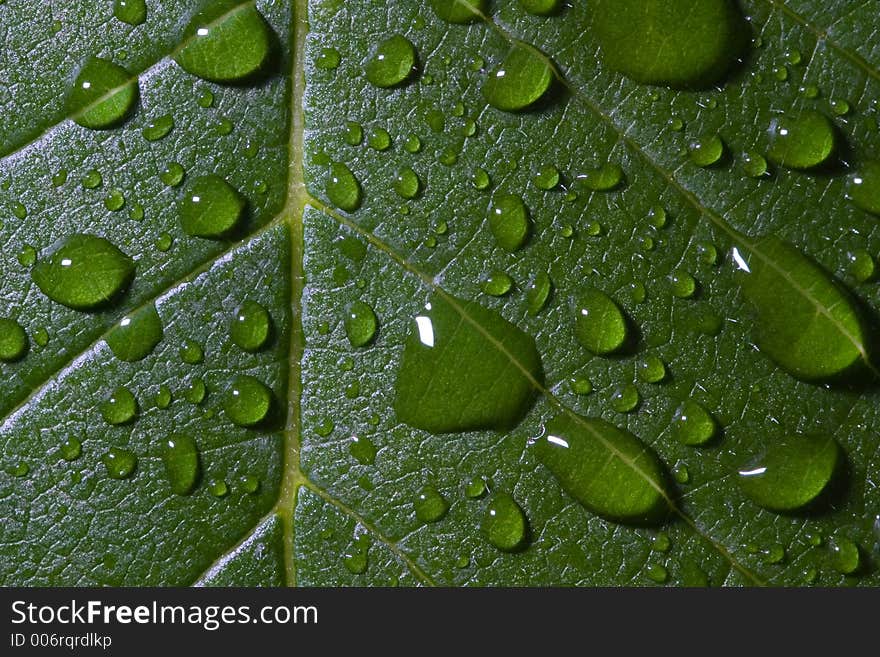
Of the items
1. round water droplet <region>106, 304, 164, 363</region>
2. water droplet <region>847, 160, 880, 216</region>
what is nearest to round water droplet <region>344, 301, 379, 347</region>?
round water droplet <region>106, 304, 164, 363</region>

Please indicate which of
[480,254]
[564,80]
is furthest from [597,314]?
[564,80]

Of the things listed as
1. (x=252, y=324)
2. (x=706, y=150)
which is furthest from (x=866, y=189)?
(x=252, y=324)

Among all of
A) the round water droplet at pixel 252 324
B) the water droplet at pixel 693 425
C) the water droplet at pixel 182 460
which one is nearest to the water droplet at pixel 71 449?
the water droplet at pixel 182 460

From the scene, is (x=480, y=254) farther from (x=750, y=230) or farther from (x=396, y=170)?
(x=750, y=230)

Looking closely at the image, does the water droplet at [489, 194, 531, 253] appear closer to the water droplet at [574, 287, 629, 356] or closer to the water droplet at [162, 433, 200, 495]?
the water droplet at [574, 287, 629, 356]

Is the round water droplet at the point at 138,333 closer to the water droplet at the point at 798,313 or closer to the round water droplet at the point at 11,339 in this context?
the round water droplet at the point at 11,339
